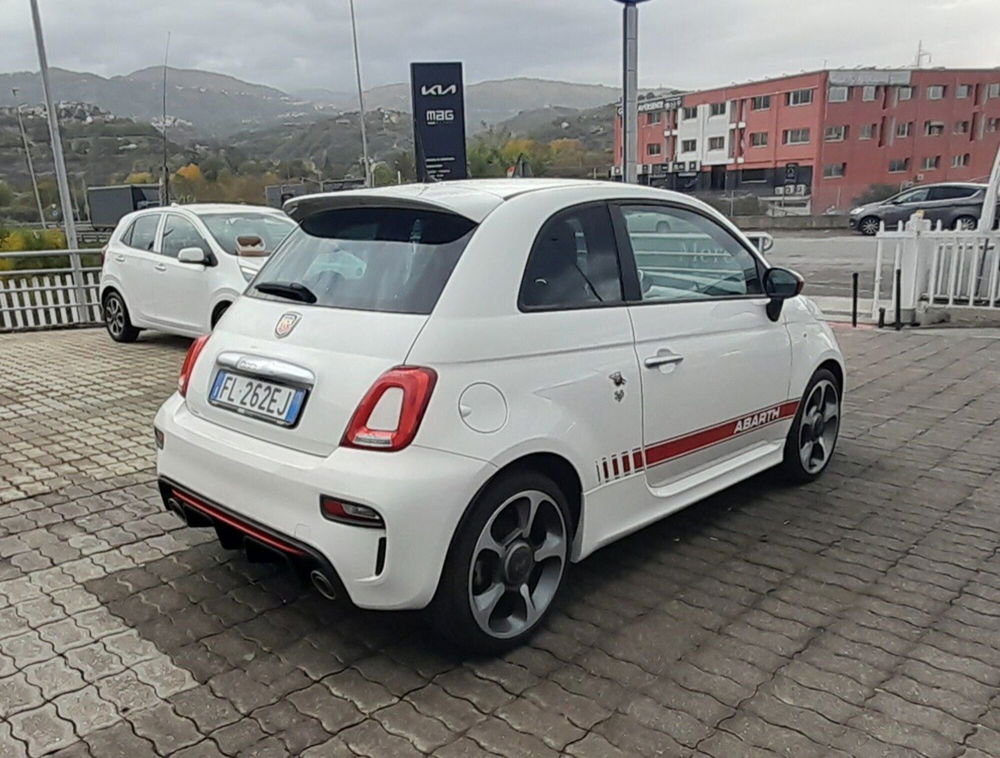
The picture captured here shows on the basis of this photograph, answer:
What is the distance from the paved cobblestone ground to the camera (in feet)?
7.76

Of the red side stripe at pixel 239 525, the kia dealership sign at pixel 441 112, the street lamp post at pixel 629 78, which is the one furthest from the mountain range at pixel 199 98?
the red side stripe at pixel 239 525

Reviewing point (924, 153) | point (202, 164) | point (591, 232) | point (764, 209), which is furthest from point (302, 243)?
point (924, 153)

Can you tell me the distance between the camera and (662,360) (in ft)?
10.5

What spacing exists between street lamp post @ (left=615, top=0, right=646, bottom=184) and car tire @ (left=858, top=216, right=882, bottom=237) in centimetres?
2353

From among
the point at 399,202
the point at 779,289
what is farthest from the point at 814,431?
the point at 399,202

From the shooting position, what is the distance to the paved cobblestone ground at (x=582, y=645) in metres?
2.37

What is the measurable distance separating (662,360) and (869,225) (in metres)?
28.1

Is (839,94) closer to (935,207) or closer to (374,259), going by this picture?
(935,207)

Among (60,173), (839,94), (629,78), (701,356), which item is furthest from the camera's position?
(839,94)

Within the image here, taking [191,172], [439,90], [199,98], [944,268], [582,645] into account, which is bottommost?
[582,645]

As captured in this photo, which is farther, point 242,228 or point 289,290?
point 242,228

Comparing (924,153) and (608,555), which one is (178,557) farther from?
(924,153)

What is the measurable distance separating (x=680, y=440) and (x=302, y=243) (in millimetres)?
1824

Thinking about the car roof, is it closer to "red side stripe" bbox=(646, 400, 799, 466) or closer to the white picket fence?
"red side stripe" bbox=(646, 400, 799, 466)
